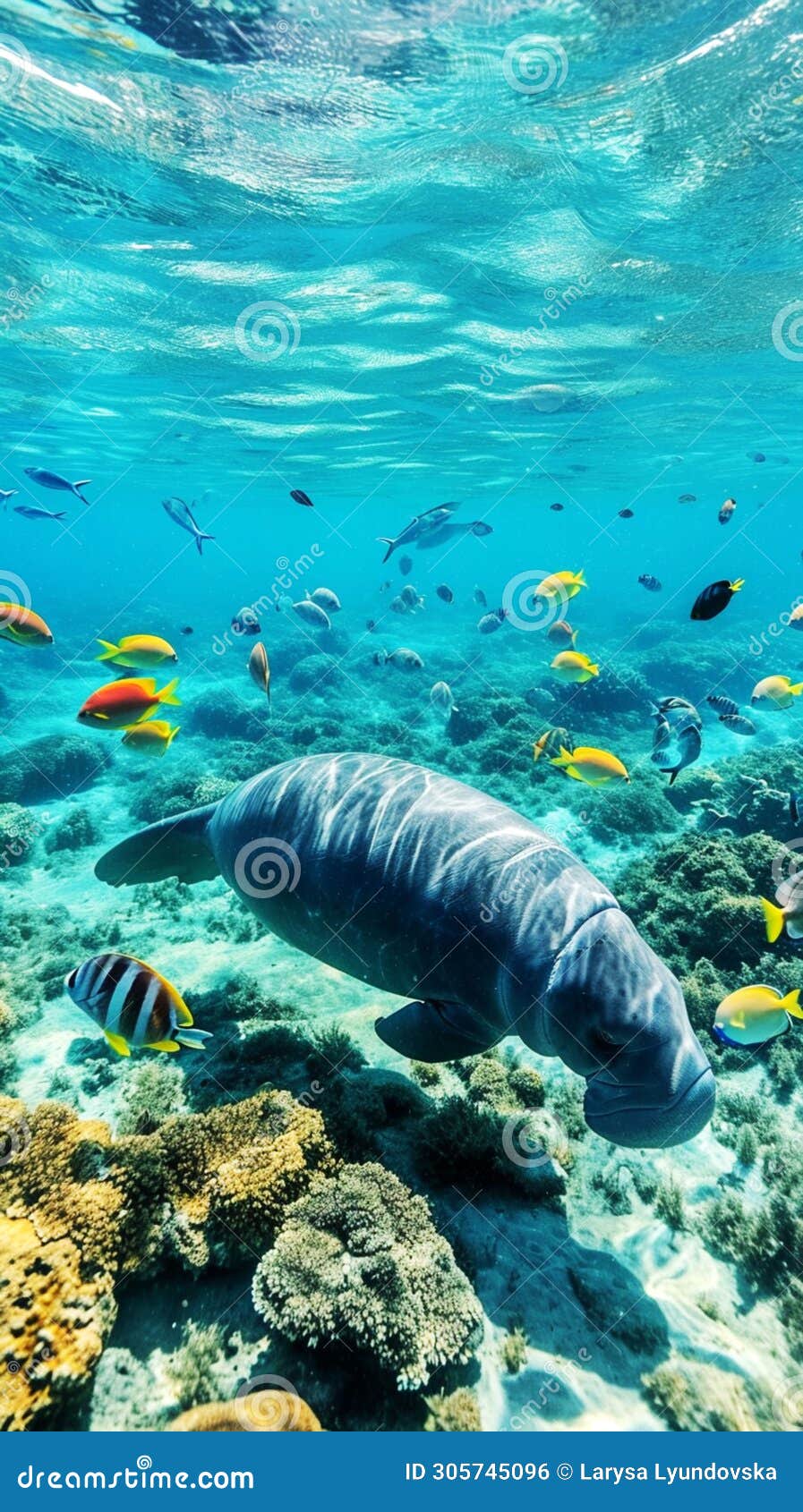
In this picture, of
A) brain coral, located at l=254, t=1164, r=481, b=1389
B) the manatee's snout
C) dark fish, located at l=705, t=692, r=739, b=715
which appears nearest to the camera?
the manatee's snout

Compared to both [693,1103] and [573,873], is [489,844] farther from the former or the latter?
[693,1103]

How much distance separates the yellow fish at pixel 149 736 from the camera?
6156 millimetres

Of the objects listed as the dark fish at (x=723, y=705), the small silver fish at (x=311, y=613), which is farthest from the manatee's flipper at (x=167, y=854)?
the dark fish at (x=723, y=705)

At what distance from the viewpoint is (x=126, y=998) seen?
3338 millimetres

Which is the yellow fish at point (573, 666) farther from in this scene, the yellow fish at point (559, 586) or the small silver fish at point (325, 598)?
the small silver fish at point (325, 598)

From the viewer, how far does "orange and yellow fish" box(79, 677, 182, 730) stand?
17.8 feet

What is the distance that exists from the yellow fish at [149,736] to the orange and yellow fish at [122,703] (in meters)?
0.41

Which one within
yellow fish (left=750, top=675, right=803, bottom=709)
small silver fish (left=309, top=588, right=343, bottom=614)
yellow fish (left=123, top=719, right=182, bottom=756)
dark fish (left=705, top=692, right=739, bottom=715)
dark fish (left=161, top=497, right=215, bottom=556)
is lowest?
yellow fish (left=123, top=719, right=182, bottom=756)

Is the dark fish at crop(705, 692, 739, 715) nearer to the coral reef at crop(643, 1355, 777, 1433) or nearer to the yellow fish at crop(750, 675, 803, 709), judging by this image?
the yellow fish at crop(750, 675, 803, 709)

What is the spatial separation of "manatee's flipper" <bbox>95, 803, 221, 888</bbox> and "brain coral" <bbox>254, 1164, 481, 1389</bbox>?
2875 millimetres

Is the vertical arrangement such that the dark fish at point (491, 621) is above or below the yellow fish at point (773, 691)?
below

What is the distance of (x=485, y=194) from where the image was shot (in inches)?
436

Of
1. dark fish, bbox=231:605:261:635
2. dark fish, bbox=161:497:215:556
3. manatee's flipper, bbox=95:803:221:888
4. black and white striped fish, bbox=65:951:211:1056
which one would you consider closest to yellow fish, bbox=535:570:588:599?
dark fish, bbox=231:605:261:635

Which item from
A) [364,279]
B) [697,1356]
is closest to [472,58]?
[364,279]
